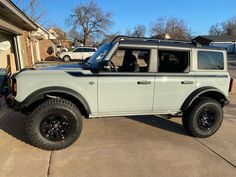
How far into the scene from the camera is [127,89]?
4371 millimetres

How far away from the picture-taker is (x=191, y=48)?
4.70 metres

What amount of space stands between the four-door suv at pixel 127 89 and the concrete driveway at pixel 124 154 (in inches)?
12.5

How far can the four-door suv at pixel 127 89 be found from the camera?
159 inches

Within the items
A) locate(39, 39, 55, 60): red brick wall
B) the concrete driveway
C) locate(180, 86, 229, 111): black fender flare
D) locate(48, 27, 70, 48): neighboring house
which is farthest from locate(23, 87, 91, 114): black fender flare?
locate(48, 27, 70, 48): neighboring house

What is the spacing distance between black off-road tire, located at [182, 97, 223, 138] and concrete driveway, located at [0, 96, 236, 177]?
16cm

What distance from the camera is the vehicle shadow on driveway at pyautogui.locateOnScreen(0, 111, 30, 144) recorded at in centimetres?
463

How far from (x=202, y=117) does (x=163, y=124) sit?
1029 mm

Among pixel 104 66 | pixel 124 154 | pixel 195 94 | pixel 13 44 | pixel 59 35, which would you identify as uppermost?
pixel 59 35

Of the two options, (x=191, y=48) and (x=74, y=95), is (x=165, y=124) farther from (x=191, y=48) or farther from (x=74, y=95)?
(x=74, y=95)

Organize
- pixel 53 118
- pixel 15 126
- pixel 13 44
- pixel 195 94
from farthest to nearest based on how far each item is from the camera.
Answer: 1. pixel 13 44
2. pixel 15 126
3. pixel 195 94
4. pixel 53 118

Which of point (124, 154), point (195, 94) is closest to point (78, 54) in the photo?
point (195, 94)

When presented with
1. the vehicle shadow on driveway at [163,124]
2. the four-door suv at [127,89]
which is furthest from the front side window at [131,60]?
the vehicle shadow on driveway at [163,124]

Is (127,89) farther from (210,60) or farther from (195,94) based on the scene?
(210,60)

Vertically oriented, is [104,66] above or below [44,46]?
below
